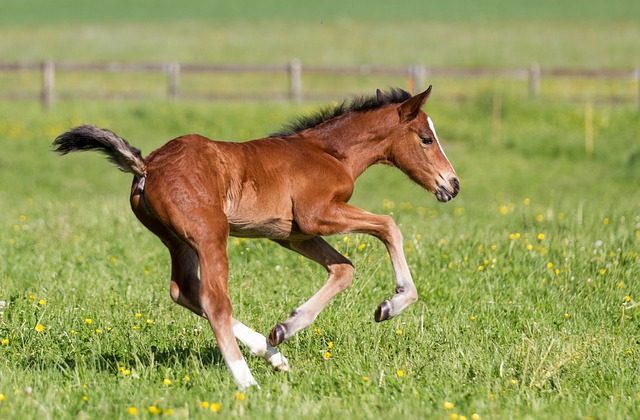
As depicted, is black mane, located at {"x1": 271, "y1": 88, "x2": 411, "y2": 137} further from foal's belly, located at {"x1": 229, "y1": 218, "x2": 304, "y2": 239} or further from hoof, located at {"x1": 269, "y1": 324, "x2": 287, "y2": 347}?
hoof, located at {"x1": 269, "y1": 324, "x2": 287, "y2": 347}

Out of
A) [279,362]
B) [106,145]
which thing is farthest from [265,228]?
[106,145]

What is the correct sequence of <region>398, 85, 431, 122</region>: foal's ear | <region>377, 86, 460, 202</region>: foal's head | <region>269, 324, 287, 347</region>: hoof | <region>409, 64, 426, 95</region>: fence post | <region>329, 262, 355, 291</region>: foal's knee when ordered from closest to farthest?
<region>269, 324, 287, 347</region>: hoof, <region>329, 262, 355, 291</region>: foal's knee, <region>398, 85, 431, 122</region>: foal's ear, <region>377, 86, 460, 202</region>: foal's head, <region>409, 64, 426, 95</region>: fence post

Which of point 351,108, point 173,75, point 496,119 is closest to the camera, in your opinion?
point 351,108

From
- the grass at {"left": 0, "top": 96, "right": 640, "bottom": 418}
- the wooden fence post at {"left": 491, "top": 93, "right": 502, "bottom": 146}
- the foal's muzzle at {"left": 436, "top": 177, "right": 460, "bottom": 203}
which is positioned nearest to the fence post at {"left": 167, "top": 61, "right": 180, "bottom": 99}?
the wooden fence post at {"left": 491, "top": 93, "right": 502, "bottom": 146}

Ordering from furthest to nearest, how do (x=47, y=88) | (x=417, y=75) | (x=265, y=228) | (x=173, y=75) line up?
(x=173, y=75) → (x=417, y=75) → (x=47, y=88) → (x=265, y=228)

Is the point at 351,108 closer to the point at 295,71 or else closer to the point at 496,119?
the point at 496,119

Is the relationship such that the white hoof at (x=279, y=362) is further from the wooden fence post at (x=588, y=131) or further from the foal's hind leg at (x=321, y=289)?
the wooden fence post at (x=588, y=131)

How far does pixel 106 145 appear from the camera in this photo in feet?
20.0

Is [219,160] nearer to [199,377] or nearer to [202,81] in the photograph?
[199,377]

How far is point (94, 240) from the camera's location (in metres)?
10.6

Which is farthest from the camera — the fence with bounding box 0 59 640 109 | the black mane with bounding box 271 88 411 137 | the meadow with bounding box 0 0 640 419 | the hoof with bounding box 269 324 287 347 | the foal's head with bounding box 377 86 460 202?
the fence with bounding box 0 59 640 109

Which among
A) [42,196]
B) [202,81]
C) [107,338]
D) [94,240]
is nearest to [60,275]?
[94,240]

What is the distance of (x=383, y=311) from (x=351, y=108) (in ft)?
5.27

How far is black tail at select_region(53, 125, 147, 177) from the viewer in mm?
6059
